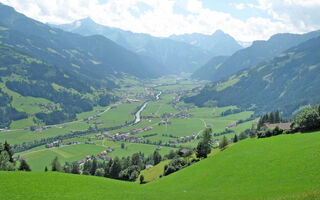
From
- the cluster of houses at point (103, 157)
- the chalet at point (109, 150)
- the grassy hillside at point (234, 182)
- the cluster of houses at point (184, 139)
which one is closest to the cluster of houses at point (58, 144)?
the chalet at point (109, 150)

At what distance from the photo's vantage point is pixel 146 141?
184 meters

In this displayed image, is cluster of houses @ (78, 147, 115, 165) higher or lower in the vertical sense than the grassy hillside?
lower

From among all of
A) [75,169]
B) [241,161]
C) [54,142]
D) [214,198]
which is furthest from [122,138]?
[214,198]

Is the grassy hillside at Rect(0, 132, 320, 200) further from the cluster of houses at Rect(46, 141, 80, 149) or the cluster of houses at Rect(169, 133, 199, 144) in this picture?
the cluster of houses at Rect(46, 141, 80, 149)

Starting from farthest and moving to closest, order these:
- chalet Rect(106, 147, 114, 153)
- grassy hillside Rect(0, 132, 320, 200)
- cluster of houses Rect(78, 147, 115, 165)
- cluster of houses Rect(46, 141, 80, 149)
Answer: cluster of houses Rect(46, 141, 80, 149), chalet Rect(106, 147, 114, 153), cluster of houses Rect(78, 147, 115, 165), grassy hillside Rect(0, 132, 320, 200)

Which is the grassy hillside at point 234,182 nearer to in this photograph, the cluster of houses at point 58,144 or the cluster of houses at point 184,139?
the cluster of houses at point 184,139

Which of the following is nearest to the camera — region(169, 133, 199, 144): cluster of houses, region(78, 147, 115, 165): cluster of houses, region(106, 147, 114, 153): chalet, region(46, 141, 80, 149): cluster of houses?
region(78, 147, 115, 165): cluster of houses

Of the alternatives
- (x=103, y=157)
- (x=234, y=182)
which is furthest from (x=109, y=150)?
(x=234, y=182)

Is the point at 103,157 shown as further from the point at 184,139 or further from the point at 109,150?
the point at 184,139

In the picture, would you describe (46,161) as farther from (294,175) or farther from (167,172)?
(294,175)

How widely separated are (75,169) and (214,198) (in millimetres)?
67416

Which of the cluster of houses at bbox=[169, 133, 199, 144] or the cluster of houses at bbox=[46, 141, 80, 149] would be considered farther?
the cluster of houses at bbox=[169, 133, 199, 144]

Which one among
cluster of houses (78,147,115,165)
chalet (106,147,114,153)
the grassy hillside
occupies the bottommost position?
cluster of houses (78,147,115,165)

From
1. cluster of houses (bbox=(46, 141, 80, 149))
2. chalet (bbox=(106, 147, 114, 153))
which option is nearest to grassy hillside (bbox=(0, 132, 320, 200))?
chalet (bbox=(106, 147, 114, 153))
